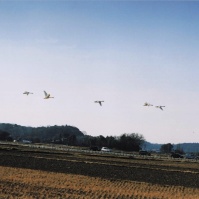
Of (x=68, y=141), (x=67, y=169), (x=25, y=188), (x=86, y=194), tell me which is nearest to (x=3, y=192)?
(x=25, y=188)

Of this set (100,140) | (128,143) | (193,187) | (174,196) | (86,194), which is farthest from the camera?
(100,140)

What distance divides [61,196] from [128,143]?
121500 mm

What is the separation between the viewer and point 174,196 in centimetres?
2514

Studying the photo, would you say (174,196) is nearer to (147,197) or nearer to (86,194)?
(147,197)

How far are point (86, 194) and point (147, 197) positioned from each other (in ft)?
12.4

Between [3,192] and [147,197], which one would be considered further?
[147,197]

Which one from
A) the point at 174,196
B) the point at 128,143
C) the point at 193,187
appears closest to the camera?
the point at 174,196

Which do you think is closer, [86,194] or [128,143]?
[86,194]

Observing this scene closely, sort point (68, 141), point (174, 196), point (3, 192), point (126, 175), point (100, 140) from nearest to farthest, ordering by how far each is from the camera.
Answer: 1. point (3, 192)
2. point (174, 196)
3. point (126, 175)
4. point (100, 140)
5. point (68, 141)

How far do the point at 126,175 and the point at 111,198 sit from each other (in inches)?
574

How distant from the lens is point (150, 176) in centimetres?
3700

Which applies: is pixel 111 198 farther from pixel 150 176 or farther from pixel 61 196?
pixel 150 176

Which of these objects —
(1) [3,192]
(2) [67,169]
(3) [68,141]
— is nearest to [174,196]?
(1) [3,192]

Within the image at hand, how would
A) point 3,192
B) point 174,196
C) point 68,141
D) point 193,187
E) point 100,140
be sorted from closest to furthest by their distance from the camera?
point 3,192
point 174,196
point 193,187
point 100,140
point 68,141
